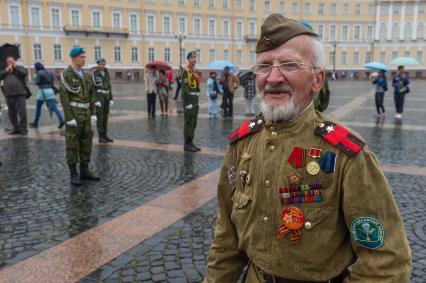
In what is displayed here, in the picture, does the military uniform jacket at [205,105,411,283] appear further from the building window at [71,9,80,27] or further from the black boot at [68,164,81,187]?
the building window at [71,9,80,27]

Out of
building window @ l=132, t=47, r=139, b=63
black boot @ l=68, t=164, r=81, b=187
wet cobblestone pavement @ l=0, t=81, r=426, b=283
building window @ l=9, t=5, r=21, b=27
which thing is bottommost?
wet cobblestone pavement @ l=0, t=81, r=426, b=283

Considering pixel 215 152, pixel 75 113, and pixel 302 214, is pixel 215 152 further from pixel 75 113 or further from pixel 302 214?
pixel 302 214

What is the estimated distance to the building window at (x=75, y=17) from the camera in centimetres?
4741

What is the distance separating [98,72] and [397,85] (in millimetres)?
9359

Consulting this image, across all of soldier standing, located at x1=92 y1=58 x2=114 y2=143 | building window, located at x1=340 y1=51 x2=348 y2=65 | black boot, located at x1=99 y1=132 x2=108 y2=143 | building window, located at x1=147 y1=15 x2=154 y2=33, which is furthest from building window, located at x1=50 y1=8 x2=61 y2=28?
building window, located at x1=340 y1=51 x2=348 y2=65

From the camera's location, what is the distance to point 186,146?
8.58 m

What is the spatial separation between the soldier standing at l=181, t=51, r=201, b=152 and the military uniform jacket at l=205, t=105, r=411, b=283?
262 inches

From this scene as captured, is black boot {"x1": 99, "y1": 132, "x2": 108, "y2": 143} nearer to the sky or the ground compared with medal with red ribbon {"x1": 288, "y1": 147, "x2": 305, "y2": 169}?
nearer to the ground

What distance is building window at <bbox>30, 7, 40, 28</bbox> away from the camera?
147ft

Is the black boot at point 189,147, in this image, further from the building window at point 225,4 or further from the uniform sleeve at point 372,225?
the building window at point 225,4

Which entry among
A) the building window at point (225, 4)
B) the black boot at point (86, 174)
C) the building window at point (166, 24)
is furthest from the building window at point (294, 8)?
the black boot at point (86, 174)

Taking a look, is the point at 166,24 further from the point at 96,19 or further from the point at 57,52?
the point at 57,52

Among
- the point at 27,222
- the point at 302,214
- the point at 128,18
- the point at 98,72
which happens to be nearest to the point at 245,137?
the point at 302,214

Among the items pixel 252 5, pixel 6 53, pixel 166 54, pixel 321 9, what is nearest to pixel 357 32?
pixel 321 9
